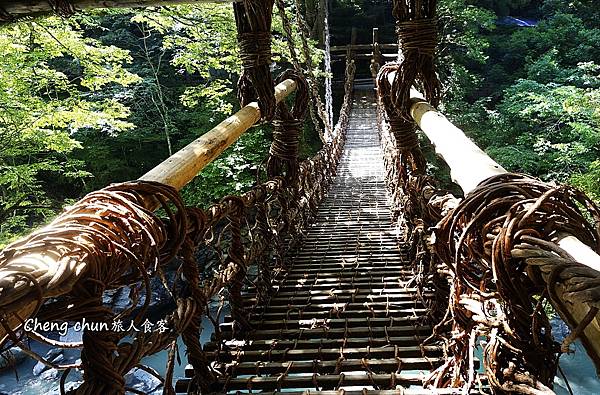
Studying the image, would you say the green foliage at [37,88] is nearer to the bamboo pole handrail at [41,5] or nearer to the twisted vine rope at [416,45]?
the bamboo pole handrail at [41,5]

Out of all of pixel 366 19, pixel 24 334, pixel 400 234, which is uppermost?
pixel 366 19

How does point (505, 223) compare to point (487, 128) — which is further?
point (487, 128)

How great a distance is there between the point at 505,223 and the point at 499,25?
1246cm

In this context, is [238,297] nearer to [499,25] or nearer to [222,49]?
[222,49]

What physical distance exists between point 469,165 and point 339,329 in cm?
78

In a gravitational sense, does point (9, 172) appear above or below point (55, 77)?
below

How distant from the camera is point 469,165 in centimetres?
112

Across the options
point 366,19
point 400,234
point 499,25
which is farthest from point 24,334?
point 366,19

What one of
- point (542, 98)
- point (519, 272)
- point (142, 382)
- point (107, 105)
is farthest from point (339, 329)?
point (542, 98)

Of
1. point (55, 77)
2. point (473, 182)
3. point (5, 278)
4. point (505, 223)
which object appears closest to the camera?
point (5, 278)

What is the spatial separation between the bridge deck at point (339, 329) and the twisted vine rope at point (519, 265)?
403 millimetres

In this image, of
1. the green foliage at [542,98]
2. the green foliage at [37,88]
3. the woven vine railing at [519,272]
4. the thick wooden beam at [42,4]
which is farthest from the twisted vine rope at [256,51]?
the green foliage at [542,98]

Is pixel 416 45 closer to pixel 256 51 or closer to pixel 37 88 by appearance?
pixel 256 51

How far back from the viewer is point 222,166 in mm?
6785
